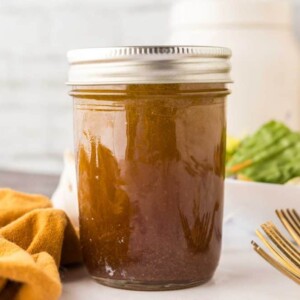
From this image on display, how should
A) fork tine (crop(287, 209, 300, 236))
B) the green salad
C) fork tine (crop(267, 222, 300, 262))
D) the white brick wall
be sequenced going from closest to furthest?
fork tine (crop(267, 222, 300, 262)), fork tine (crop(287, 209, 300, 236)), the green salad, the white brick wall

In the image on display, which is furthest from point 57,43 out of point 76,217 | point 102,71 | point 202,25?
point 102,71

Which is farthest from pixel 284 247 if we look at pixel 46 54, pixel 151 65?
pixel 46 54

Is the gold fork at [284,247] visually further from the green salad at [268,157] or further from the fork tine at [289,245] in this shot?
the green salad at [268,157]

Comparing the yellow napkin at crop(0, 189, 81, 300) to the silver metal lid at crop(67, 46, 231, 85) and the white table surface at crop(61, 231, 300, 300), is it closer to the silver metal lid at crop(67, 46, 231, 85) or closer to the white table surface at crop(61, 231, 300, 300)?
the white table surface at crop(61, 231, 300, 300)

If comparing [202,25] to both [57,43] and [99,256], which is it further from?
[99,256]

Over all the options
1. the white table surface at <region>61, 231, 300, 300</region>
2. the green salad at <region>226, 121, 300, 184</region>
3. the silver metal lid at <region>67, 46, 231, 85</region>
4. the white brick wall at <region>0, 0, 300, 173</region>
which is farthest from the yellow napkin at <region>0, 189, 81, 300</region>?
the white brick wall at <region>0, 0, 300, 173</region>

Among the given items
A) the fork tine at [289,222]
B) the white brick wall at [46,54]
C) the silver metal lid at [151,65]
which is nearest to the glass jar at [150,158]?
the silver metal lid at [151,65]

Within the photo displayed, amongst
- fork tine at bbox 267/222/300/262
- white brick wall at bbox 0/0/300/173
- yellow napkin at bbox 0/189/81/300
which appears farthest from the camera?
white brick wall at bbox 0/0/300/173
